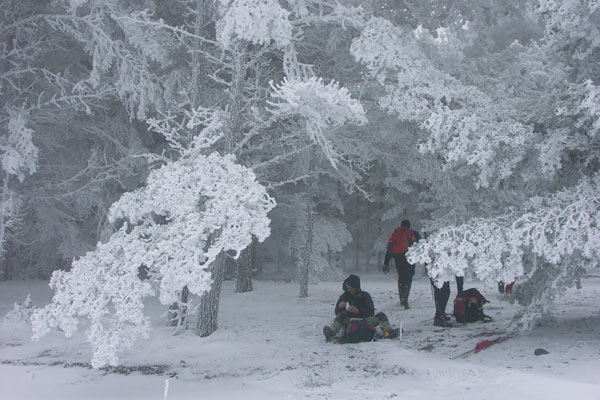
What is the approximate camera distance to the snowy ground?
211 inches

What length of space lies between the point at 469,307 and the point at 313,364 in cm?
329

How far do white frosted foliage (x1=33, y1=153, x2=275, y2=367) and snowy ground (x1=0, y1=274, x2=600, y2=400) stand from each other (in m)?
0.79

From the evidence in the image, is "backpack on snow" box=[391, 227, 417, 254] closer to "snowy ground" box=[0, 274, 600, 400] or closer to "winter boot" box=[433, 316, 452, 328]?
"snowy ground" box=[0, 274, 600, 400]

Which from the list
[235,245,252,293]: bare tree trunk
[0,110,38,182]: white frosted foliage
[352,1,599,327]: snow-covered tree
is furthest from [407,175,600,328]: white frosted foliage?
[235,245,252,293]: bare tree trunk

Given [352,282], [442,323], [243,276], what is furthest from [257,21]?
[243,276]

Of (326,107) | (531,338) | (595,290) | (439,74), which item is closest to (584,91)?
(439,74)

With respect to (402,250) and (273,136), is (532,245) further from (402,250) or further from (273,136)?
(273,136)

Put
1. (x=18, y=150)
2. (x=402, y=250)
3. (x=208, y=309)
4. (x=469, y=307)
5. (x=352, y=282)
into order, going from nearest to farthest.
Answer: (x=352, y=282)
(x=208, y=309)
(x=18, y=150)
(x=469, y=307)
(x=402, y=250)

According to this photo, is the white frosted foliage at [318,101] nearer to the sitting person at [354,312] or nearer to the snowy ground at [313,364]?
the snowy ground at [313,364]

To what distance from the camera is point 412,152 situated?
11.9m

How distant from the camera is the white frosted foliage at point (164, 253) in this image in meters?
5.26

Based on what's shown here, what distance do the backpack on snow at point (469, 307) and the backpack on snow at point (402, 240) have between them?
1636mm

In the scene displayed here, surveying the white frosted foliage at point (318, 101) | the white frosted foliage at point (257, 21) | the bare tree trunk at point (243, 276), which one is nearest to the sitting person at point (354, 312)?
the white frosted foliage at point (318, 101)

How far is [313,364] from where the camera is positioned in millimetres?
6676
